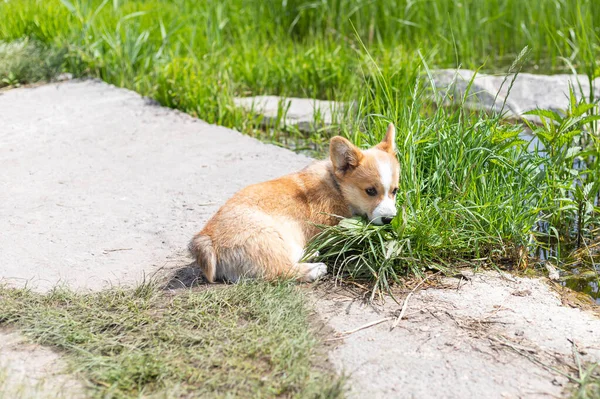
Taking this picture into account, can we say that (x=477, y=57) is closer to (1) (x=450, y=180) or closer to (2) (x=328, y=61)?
(2) (x=328, y=61)

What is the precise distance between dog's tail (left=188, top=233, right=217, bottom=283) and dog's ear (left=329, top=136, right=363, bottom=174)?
0.84 meters

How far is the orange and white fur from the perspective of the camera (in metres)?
4.08

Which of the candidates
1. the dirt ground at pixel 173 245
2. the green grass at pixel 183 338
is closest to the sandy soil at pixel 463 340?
the dirt ground at pixel 173 245

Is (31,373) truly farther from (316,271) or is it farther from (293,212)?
(293,212)

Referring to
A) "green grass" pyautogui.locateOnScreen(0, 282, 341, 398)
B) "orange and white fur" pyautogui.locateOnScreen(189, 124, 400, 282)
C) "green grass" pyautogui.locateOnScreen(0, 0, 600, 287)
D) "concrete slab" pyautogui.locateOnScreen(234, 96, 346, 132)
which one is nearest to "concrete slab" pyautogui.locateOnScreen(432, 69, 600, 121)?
"green grass" pyautogui.locateOnScreen(0, 0, 600, 287)

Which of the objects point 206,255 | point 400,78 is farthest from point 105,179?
point 400,78

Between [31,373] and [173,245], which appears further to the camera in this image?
[173,245]

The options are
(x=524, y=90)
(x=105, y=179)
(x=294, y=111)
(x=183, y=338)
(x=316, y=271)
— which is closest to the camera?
(x=183, y=338)

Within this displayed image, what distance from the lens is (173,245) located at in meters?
4.75

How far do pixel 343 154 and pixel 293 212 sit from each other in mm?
426

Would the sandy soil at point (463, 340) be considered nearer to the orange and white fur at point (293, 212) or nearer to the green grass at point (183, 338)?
the green grass at point (183, 338)

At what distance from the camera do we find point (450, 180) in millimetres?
4633

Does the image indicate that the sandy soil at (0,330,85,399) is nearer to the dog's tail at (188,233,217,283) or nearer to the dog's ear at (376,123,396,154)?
the dog's tail at (188,233,217,283)

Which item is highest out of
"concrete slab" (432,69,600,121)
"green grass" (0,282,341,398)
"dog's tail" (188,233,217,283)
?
"concrete slab" (432,69,600,121)
